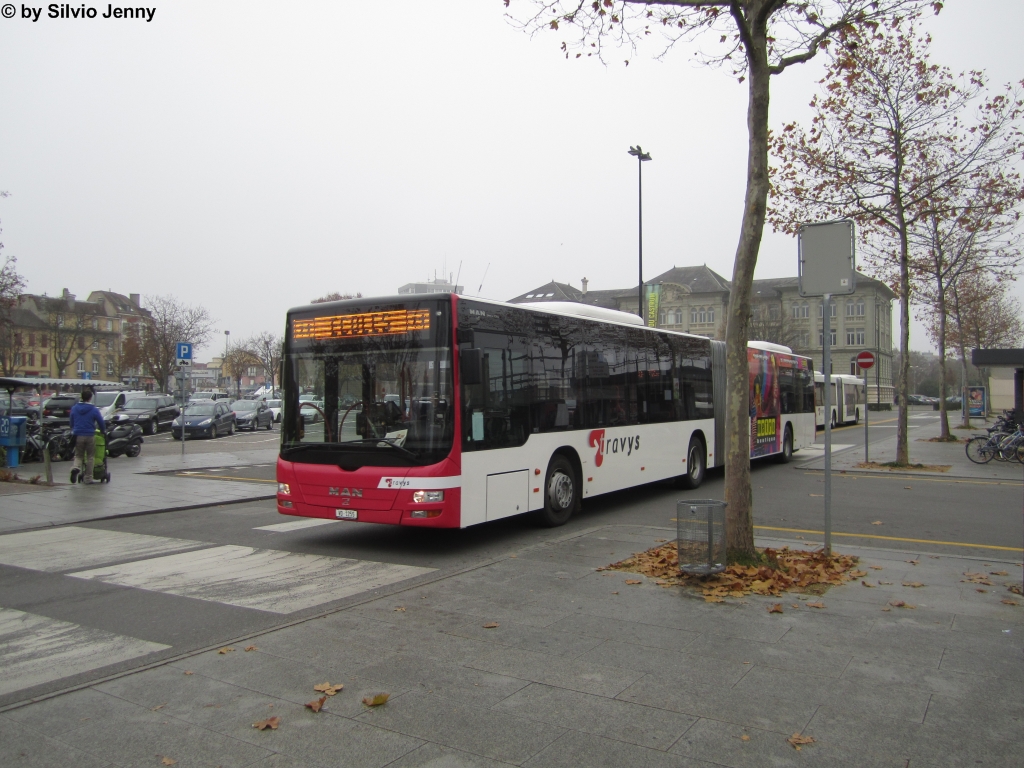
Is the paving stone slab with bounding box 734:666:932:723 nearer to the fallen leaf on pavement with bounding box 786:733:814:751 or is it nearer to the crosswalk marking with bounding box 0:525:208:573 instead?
the fallen leaf on pavement with bounding box 786:733:814:751

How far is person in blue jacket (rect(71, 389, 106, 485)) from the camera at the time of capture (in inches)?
610

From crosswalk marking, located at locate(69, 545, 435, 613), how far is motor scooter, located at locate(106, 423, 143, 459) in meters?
15.8

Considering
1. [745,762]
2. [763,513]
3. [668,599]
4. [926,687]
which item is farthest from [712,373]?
[745,762]

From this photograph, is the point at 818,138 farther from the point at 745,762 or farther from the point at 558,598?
the point at 745,762

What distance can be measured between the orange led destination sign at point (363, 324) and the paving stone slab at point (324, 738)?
531 cm

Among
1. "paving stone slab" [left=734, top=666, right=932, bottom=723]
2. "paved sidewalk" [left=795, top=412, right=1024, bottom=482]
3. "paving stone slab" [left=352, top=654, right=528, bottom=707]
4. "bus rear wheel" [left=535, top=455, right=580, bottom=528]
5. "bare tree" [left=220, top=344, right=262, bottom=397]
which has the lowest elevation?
"paved sidewalk" [left=795, top=412, right=1024, bottom=482]

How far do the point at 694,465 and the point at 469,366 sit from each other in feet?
26.5

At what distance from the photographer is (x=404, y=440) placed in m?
8.80

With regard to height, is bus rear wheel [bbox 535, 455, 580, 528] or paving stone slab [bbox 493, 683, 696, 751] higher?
bus rear wheel [bbox 535, 455, 580, 528]

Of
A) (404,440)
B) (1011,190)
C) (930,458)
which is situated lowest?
(930,458)

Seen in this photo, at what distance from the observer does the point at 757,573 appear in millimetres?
7176

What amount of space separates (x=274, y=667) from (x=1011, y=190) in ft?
72.0

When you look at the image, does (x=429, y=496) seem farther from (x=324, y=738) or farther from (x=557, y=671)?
(x=324, y=738)

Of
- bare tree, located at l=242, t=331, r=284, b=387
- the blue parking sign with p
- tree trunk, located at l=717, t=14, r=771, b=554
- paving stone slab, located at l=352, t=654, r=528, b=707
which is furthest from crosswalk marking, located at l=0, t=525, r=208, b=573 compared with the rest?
bare tree, located at l=242, t=331, r=284, b=387
